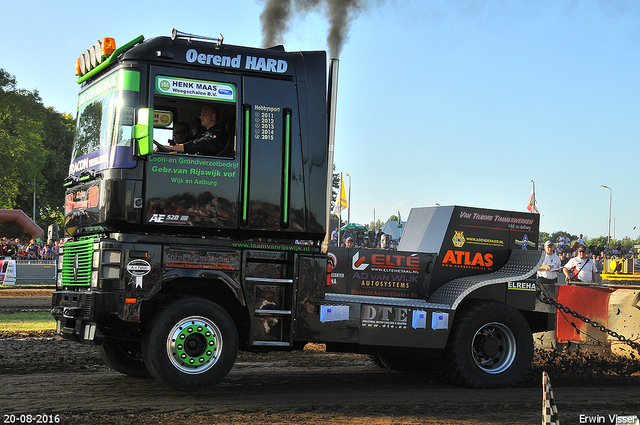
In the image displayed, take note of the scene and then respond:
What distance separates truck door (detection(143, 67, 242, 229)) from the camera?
665 cm

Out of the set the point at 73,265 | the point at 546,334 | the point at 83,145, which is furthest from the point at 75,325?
the point at 546,334

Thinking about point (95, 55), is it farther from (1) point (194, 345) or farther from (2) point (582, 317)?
(2) point (582, 317)

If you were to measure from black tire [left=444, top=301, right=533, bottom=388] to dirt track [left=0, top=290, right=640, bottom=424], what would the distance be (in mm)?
205

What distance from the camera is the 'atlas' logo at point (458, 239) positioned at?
870 centimetres

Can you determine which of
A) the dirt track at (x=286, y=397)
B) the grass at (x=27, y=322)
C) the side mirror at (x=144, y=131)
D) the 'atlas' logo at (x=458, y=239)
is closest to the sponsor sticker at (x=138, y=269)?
the side mirror at (x=144, y=131)

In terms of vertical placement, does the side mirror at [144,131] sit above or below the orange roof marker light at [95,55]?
below

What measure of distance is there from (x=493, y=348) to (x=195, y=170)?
170 inches

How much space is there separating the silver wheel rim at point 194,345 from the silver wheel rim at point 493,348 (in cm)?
333

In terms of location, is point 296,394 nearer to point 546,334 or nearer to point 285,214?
point 285,214

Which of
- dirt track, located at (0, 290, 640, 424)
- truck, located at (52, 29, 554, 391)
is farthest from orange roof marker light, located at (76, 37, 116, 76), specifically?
dirt track, located at (0, 290, 640, 424)

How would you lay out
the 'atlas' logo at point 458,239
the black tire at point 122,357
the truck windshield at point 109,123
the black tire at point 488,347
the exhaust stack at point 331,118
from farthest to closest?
the 'atlas' logo at point 458,239 < the black tire at point 488,347 < the black tire at point 122,357 < the exhaust stack at point 331,118 < the truck windshield at point 109,123

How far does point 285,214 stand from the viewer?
7.12m

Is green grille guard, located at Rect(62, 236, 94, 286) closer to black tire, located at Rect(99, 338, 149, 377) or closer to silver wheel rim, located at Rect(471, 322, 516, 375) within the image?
black tire, located at Rect(99, 338, 149, 377)

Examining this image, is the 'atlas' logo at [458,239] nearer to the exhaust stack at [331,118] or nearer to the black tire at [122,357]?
the exhaust stack at [331,118]
